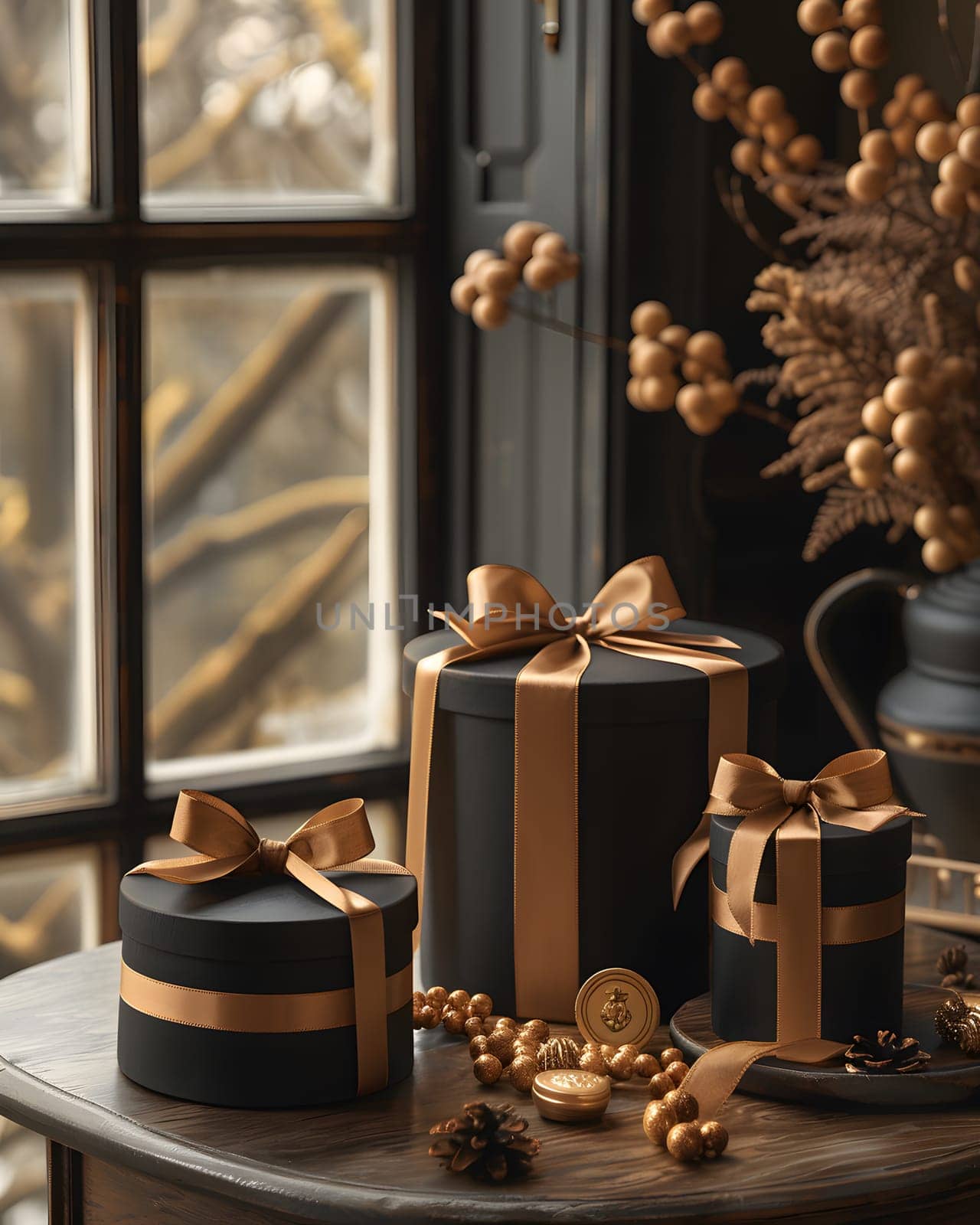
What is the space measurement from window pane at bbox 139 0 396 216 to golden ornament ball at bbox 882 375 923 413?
27.9 inches

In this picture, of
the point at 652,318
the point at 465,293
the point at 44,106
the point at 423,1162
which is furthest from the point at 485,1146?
the point at 44,106

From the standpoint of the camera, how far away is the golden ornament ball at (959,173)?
1164 millimetres

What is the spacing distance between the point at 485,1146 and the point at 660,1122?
10cm

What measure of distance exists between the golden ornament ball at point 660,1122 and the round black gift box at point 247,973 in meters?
0.16

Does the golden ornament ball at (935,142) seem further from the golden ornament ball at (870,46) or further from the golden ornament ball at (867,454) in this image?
the golden ornament ball at (867,454)

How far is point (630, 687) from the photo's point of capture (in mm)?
976

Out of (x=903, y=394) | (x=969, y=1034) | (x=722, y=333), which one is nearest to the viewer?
(x=969, y=1034)

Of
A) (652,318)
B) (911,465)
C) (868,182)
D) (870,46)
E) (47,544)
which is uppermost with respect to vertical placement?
(870,46)

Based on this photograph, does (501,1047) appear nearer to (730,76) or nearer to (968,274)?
(968,274)

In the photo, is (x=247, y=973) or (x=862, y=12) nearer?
(x=247, y=973)

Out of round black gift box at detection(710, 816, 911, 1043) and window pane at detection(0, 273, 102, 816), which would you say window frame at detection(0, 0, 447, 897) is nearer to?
window pane at detection(0, 273, 102, 816)

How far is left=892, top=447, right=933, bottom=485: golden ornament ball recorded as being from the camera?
3.96 ft

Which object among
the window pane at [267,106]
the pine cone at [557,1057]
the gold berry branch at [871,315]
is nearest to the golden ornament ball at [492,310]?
the gold berry branch at [871,315]

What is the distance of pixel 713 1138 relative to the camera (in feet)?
2.77
